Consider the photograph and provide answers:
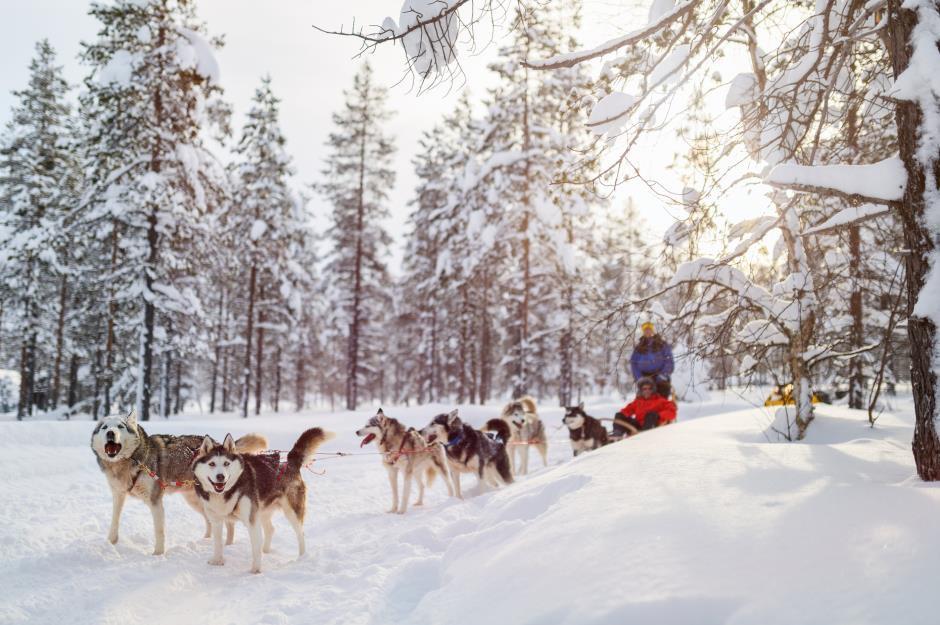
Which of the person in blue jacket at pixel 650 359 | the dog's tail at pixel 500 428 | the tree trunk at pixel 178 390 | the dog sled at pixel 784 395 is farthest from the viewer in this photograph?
the tree trunk at pixel 178 390

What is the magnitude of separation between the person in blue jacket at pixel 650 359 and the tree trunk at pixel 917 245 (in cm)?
551

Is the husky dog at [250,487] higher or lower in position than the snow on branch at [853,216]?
lower

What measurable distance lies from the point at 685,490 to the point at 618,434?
5.86 meters

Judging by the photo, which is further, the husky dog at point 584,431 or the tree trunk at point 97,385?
the tree trunk at point 97,385

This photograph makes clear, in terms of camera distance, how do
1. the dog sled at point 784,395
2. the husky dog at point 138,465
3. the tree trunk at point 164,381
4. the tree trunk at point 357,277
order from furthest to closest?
the tree trunk at point 164,381 → the tree trunk at point 357,277 → the dog sled at point 784,395 → the husky dog at point 138,465

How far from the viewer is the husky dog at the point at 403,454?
7.09 m

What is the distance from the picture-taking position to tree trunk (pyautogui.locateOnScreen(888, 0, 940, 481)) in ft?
11.5

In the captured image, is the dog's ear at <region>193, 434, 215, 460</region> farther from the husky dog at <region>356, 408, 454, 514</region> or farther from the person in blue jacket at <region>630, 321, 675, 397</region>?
the person in blue jacket at <region>630, 321, 675, 397</region>

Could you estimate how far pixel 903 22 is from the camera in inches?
144

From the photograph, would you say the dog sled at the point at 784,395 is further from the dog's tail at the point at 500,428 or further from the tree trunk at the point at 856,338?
the dog's tail at the point at 500,428

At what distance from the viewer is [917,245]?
3.61m

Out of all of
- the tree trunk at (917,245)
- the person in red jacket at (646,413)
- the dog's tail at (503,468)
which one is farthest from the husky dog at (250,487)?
the person in red jacket at (646,413)

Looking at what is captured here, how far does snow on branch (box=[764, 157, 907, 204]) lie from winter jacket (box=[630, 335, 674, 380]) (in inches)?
224

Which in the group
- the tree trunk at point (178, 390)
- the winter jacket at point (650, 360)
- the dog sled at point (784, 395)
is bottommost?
the tree trunk at point (178, 390)
